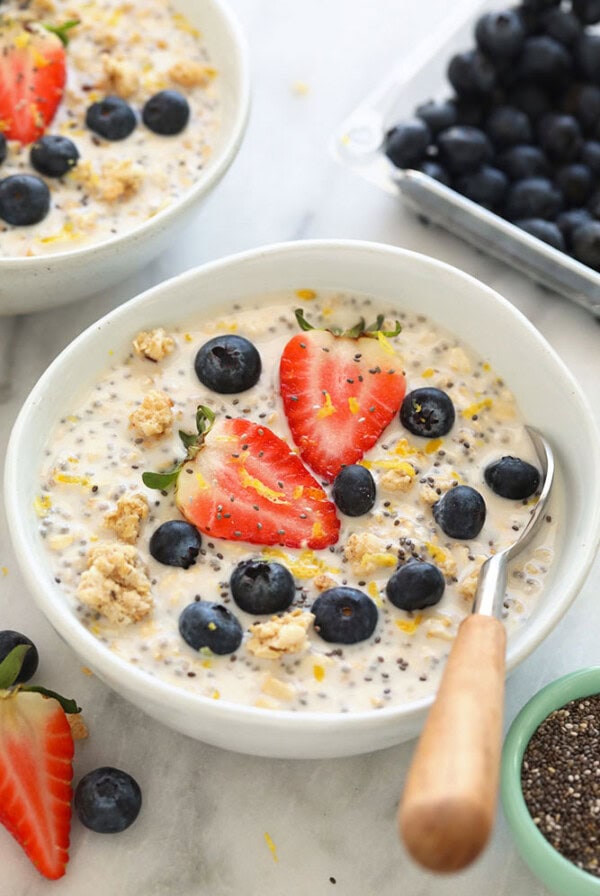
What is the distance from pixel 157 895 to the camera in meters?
→ 1.49

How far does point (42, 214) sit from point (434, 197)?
2.13 ft

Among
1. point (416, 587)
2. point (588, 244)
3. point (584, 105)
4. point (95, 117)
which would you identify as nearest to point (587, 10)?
point (584, 105)

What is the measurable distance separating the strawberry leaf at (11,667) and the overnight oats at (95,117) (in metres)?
0.64

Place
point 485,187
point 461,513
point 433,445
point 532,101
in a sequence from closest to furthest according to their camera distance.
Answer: point 461,513, point 433,445, point 485,187, point 532,101

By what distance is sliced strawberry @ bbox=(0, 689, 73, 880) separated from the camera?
145 centimetres

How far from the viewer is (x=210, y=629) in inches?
56.0

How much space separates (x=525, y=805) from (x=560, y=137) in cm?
124

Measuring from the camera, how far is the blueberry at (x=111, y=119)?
194 cm

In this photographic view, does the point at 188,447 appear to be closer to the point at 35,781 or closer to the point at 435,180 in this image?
the point at 35,781

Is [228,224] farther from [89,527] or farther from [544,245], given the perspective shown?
[89,527]

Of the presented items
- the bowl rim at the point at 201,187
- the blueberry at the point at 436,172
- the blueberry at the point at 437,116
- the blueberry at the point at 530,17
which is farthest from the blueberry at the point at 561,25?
the bowl rim at the point at 201,187

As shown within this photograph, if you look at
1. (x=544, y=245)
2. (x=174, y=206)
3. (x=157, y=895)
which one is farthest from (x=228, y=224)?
(x=157, y=895)

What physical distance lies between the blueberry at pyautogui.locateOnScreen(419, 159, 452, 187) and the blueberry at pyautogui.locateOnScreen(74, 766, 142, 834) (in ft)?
3.82

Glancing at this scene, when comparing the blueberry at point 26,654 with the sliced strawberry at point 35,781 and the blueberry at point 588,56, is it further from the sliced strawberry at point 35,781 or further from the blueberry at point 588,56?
the blueberry at point 588,56
